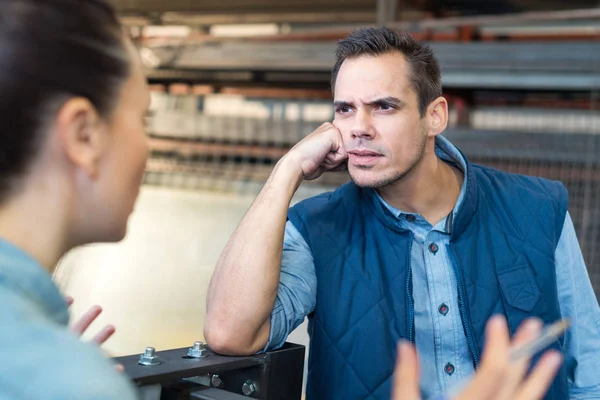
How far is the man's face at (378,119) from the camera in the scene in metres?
1.66

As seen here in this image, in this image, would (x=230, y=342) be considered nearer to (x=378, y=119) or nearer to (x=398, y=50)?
(x=378, y=119)

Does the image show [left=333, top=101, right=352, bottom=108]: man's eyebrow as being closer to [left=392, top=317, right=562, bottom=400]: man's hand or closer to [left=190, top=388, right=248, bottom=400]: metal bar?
[left=190, top=388, right=248, bottom=400]: metal bar

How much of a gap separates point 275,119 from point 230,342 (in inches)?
78.4

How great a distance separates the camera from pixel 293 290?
1549mm

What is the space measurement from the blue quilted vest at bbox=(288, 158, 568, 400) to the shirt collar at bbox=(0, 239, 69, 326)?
0.97 metres

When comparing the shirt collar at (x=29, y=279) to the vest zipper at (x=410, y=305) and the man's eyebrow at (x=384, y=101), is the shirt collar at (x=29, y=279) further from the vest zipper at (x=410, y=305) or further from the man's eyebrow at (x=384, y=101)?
the man's eyebrow at (x=384, y=101)

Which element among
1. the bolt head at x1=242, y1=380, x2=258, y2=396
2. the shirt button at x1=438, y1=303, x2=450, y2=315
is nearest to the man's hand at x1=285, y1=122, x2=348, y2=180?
the shirt button at x1=438, y1=303, x2=450, y2=315

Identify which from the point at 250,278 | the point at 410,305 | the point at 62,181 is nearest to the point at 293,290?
the point at 250,278

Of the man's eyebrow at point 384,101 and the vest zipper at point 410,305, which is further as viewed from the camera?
the man's eyebrow at point 384,101

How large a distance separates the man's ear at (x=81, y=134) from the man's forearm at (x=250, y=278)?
0.73m

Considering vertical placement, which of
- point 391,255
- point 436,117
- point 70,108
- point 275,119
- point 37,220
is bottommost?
point 391,255

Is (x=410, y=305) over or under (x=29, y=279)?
under

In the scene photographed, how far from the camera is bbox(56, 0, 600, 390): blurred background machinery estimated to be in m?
2.71

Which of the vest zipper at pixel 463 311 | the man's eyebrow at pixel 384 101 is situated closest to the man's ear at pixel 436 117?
the man's eyebrow at pixel 384 101
